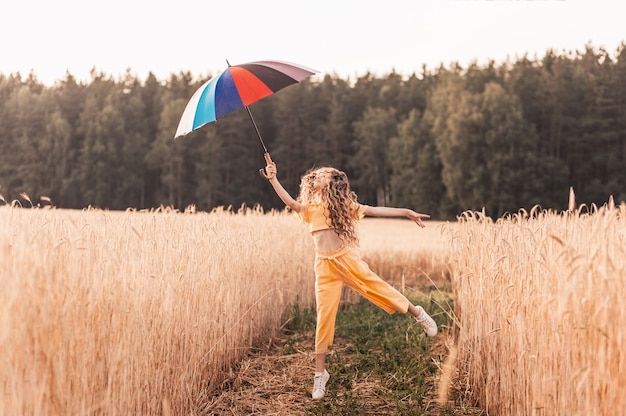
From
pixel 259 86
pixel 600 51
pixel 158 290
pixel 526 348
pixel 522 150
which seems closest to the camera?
pixel 526 348

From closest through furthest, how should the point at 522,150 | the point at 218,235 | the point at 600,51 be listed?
the point at 218,235 → the point at 522,150 → the point at 600,51

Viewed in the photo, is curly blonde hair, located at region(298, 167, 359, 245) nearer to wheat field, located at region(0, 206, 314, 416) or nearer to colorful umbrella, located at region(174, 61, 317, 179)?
colorful umbrella, located at region(174, 61, 317, 179)

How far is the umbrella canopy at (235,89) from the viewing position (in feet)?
18.5

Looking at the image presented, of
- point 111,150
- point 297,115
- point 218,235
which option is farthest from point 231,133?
point 218,235

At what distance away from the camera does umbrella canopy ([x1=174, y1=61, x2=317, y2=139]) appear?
5.62 meters

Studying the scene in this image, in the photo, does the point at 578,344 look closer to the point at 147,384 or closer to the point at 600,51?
the point at 147,384

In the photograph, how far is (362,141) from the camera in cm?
4859

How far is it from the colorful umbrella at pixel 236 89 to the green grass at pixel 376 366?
250 cm

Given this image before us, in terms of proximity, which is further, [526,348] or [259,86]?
[259,86]

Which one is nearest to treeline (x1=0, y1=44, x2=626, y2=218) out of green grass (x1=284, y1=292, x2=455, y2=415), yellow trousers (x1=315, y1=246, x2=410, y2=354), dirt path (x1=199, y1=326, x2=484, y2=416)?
green grass (x1=284, y1=292, x2=455, y2=415)

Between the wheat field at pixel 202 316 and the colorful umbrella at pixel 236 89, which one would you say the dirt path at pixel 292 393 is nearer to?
the wheat field at pixel 202 316

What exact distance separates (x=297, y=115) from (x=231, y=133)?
574cm

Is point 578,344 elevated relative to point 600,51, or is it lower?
lower

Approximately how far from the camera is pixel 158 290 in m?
4.45
